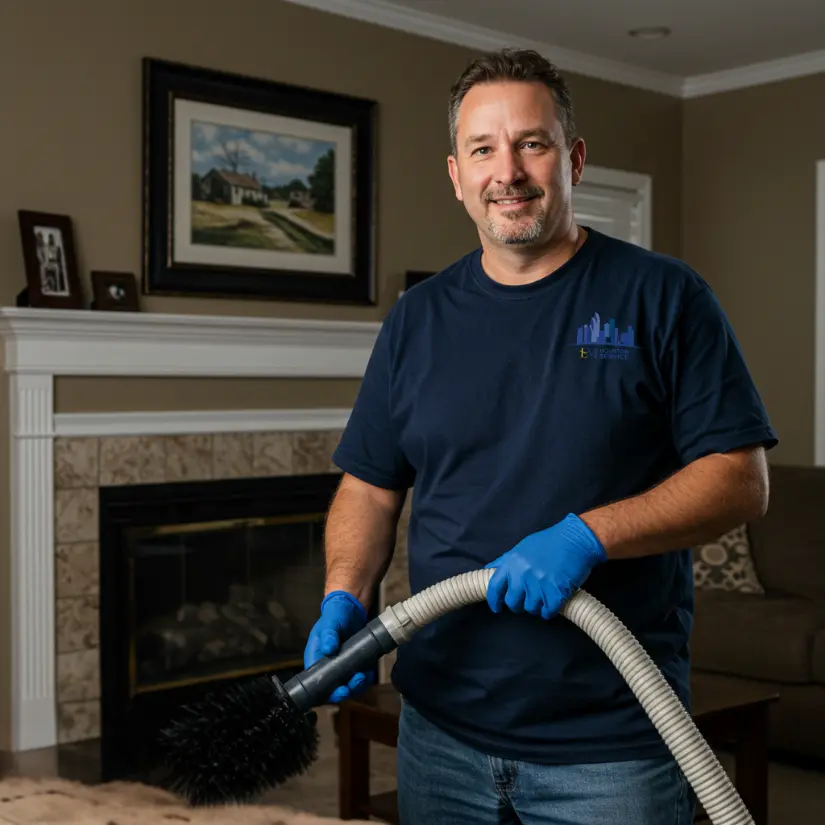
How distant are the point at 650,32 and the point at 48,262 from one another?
2.85 metres

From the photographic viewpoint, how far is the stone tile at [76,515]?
4023mm

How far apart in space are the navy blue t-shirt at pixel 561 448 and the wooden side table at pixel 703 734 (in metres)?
1.47

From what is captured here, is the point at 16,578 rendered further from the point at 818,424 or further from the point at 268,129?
the point at 818,424

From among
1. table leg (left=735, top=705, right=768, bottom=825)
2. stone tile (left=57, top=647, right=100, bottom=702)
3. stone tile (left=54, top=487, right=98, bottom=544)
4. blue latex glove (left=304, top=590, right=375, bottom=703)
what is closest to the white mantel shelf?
stone tile (left=54, top=487, right=98, bottom=544)

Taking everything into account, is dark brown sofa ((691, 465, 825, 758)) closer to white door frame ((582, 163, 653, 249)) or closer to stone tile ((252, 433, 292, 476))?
stone tile ((252, 433, 292, 476))

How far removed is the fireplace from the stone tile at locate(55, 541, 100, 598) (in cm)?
Answer: 6

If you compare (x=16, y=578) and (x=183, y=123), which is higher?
(x=183, y=123)

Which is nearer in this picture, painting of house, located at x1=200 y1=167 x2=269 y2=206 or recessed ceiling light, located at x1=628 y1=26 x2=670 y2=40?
painting of house, located at x1=200 y1=167 x2=269 y2=206

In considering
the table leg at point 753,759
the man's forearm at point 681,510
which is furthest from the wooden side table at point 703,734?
the man's forearm at point 681,510

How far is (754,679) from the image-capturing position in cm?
402

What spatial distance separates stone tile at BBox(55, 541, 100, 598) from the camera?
4.03 meters

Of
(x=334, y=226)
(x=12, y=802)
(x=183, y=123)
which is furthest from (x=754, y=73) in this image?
(x=12, y=802)

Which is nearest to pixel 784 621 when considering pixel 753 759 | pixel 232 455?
pixel 753 759

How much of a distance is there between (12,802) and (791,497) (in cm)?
386
